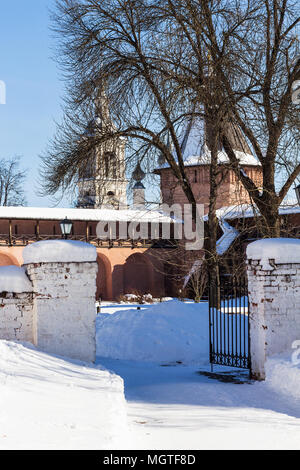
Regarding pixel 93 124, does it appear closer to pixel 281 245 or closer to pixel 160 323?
pixel 160 323

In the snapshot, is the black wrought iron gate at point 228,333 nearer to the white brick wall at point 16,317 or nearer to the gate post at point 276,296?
the gate post at point 276,296

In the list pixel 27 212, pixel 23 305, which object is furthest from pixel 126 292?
pixel 23 305

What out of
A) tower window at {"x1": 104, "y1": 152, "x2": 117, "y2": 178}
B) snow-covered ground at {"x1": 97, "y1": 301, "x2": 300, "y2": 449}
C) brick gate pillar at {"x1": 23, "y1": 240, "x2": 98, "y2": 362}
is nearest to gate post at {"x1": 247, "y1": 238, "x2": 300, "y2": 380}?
snow-covered ground at {"x1": 97, "y1": 301, "x2": 300, "y2": 449}

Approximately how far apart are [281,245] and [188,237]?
23.5 m

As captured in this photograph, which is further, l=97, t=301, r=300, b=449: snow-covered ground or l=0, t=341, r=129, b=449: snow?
l=97, t=301, r=300, b=449: snow-covered ground

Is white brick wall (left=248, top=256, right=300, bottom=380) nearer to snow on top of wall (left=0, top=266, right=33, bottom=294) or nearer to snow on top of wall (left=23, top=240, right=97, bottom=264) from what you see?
snow on top of wall (left=23, top=240, right=97, bottom=264)

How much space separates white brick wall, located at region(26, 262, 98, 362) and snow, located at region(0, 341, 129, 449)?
26.8 inches

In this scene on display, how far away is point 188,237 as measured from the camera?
100 ft

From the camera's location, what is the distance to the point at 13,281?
692cm

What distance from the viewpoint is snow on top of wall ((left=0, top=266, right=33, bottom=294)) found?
6883 mm

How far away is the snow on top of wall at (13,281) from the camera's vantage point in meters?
6.88

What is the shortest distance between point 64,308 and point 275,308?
249 centimetres

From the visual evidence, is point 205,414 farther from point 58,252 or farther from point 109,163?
point 109,163

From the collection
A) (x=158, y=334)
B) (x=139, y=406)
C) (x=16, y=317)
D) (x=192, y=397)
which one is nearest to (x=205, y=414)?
(x=139, y=406)
